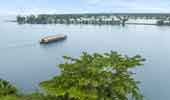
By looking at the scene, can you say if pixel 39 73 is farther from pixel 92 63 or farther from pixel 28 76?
pixel 92 63

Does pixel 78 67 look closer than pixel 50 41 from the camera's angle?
Yes

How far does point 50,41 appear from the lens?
97.4 metres

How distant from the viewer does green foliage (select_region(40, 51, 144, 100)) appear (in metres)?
14.7

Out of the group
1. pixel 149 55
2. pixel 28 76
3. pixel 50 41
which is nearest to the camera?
pixel 28 76

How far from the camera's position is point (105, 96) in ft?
49.7

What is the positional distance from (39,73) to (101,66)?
36.4 meters

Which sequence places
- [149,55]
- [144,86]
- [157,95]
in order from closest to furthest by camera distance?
[157,95], [144,86], [149,55]

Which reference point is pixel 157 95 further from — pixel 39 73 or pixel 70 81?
pixel 70 81

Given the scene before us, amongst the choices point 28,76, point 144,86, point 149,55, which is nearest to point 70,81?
point 144,86

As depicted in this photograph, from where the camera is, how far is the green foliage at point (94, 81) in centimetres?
1466

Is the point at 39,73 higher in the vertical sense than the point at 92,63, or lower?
lower

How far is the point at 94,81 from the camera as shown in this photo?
14.7 meters

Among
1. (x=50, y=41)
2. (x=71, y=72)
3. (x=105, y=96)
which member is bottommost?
(x=50, y=41)

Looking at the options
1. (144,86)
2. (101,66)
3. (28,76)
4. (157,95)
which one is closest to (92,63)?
(101,66)
